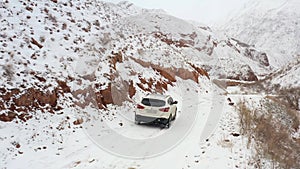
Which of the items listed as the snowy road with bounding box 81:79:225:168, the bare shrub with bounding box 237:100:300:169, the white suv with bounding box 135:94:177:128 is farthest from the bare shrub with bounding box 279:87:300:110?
the white suv with bounding box 135:94:177:128

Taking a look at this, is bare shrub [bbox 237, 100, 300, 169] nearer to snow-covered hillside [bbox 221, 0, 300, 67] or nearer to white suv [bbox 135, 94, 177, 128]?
white suv [bbox 135, 94, 177, 128]

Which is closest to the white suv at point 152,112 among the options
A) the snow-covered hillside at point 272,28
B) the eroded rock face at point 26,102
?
the eroded rock face at point 26,102

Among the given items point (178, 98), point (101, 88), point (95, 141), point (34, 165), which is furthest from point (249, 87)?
point (34, 165)

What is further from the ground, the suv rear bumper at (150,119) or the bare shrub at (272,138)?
the bare shrub at (272,138)

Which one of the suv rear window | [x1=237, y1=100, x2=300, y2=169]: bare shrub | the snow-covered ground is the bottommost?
→ the snow-covered ground

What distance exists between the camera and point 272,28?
12162 cm

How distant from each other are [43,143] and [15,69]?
3984mm

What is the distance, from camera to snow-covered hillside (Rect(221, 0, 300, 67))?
350ft

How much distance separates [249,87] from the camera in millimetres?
37250

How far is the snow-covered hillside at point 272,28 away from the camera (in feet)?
350

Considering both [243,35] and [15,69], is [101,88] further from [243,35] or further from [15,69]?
[243,35]

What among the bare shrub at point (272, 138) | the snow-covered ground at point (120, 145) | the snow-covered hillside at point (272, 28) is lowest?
the snow-covered ground at point (120, 145)

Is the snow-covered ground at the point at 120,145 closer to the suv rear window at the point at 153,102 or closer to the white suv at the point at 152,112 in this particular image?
the white suv at the point at 152,112

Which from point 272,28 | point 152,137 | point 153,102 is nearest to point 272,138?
point 152,137
